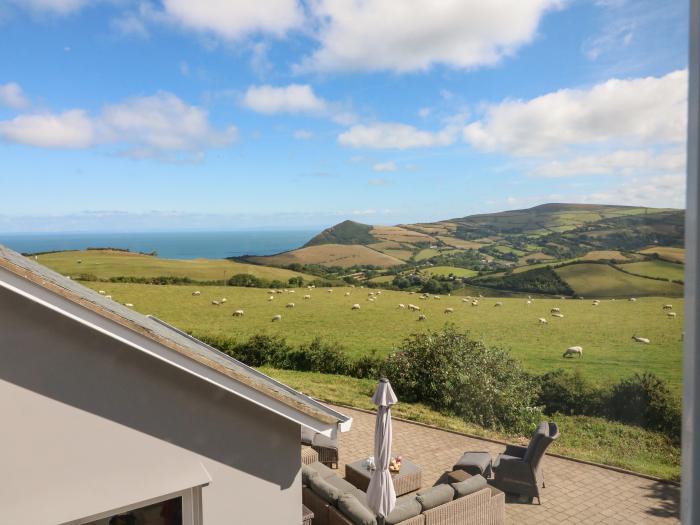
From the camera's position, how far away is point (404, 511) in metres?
5.09

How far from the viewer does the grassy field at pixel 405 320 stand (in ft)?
43.5

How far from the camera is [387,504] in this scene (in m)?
5.43

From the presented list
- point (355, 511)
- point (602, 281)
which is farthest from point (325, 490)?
point (602, 281)

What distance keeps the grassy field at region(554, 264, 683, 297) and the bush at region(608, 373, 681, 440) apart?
2578 millimetres

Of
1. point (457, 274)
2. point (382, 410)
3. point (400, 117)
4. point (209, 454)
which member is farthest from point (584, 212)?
point (209, 454)

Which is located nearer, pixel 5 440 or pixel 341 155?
pixel 5 440

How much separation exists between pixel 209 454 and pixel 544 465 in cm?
748

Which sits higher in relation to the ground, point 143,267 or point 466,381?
point 143,267

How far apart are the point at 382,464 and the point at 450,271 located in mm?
15077

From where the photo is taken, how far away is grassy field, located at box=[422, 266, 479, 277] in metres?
19.4

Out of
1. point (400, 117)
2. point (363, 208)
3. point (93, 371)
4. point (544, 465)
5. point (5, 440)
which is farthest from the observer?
point (363, 208)

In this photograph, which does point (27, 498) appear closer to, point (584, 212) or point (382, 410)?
point (382, 410)

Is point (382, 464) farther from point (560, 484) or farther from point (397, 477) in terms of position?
point (560, 484)

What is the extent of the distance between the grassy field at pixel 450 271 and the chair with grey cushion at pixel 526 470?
12.7m
